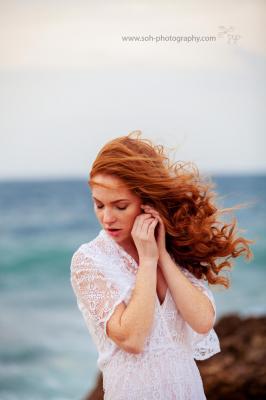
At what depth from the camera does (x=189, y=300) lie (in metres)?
1.88

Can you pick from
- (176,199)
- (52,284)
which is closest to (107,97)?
(176,199)

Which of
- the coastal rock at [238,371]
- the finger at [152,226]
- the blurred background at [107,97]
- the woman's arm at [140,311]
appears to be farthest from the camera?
the coastal rock at [238,371]

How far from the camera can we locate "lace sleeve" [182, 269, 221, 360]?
1981 millimetres

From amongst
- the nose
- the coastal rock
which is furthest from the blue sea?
the nose

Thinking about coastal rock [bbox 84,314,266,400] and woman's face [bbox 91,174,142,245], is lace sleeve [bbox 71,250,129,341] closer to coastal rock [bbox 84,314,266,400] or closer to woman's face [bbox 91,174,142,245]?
woman's face [bbox 91,174,142,245]

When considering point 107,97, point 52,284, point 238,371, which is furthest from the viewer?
point 52,284

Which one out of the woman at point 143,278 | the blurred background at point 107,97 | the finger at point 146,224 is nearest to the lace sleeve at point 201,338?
the woman at point 143,278

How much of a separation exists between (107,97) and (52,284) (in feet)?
3.72

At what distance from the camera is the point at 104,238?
1.95 m

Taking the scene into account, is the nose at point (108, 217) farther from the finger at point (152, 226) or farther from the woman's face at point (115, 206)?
the finger at point (152, 226)

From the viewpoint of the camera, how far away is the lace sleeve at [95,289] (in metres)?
1.83

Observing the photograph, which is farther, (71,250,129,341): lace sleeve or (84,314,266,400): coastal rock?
(84,314,266,400): coastal rock

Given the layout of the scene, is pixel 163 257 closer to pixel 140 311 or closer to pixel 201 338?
pixel 140 311

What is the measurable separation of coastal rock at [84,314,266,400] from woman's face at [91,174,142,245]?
139 cm
